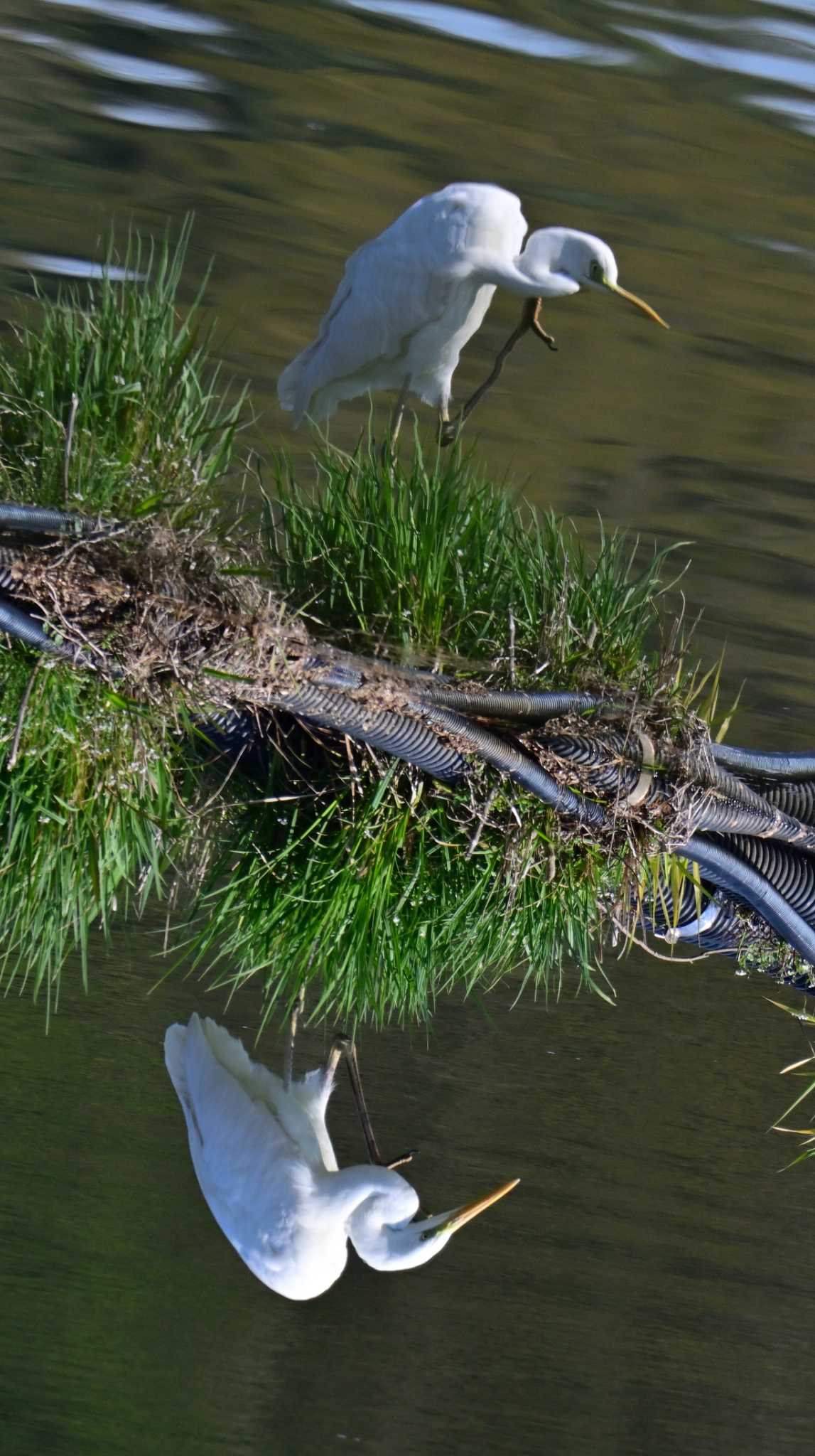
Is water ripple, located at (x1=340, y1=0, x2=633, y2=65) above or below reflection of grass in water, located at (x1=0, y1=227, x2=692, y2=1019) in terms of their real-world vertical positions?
above

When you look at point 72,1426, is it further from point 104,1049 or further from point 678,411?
point 678,411

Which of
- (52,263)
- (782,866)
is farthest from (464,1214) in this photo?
(52,263)

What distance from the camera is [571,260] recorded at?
0.91 metres

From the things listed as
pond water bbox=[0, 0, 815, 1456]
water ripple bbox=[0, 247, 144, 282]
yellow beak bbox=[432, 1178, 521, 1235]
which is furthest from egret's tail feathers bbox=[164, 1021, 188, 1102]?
water ripple bbox=[0, 247, 144, 282]

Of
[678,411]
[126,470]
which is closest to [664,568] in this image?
[678,411]

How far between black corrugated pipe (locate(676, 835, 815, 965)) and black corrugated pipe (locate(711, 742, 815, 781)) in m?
0.04

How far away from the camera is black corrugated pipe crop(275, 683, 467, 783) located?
57 centimetres

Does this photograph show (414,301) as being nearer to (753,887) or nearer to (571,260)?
(571,260)

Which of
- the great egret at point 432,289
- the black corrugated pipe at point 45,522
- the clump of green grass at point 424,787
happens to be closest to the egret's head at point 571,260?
the great egret at point 432,289

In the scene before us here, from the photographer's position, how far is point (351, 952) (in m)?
0.73

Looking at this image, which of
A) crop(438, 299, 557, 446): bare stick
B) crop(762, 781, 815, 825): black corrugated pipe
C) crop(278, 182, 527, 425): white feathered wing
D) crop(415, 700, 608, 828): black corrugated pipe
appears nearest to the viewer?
crop(415, 700, 608, 828): black corrugated pipe

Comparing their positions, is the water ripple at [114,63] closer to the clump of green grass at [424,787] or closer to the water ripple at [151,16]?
the water ripple at [151,16]

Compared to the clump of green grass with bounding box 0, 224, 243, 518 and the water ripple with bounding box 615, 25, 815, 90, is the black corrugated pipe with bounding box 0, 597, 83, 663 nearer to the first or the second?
the clump of green grass with bounding box 0, 224, 243, 518

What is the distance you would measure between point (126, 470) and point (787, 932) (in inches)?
15.2
